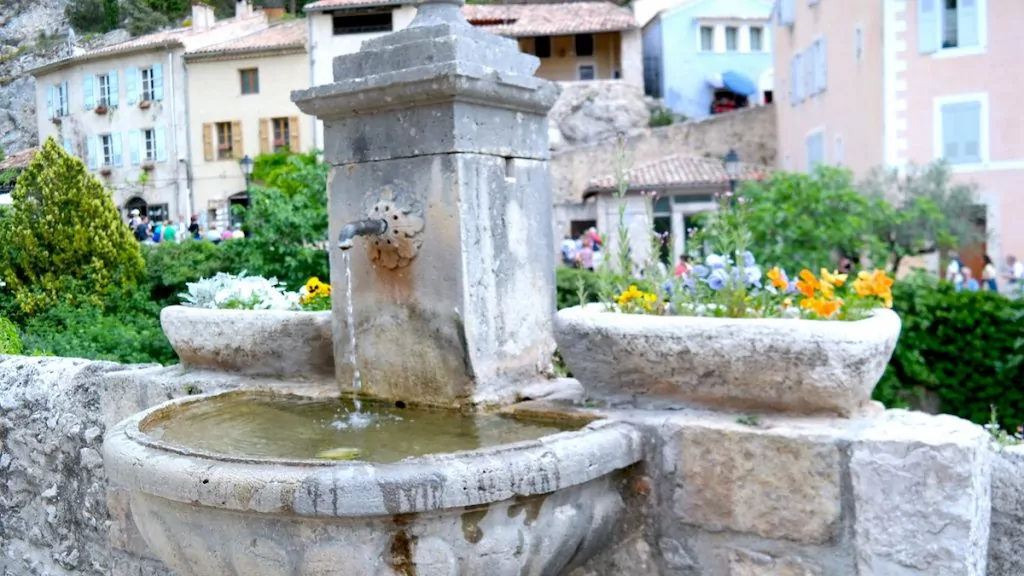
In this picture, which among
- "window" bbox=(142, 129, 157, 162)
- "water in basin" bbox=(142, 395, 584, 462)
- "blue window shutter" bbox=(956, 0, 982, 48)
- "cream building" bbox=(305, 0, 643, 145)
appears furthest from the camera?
"cream building" bbox=(305, 0, 643, 145)

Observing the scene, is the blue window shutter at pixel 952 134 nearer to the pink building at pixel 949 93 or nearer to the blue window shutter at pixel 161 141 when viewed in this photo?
the pink building at pixel 949 93

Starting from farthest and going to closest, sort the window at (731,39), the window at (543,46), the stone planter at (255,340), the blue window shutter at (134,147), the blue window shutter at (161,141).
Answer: the window at (731,39) < the window at (543,46) < the blue window shutter at (161,141) < the blue window shutter at (134,147) < the stone planter at (255,340)

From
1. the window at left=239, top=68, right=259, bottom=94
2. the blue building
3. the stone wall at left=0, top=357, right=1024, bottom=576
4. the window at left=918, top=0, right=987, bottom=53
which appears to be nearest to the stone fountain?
the stone wall at left=0, top=357, right=1024, bottom=576

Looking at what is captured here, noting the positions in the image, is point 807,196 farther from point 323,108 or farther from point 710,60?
point 710,60

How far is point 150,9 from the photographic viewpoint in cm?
1485

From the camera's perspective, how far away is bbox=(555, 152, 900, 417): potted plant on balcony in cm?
254

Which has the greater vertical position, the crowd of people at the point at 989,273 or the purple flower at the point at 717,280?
the purple flower at the point at 717,280

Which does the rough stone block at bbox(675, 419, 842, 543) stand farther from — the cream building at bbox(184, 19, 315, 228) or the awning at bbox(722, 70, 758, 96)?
the awning at bbox(722, 70, 758, 96)

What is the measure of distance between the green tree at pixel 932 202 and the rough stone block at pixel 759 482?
1429 cm

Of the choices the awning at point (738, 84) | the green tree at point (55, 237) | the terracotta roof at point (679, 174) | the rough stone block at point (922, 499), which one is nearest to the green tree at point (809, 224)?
the green tree at point (55, 237)

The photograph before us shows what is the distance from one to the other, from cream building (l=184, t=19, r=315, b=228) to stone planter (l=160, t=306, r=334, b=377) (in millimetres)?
23784

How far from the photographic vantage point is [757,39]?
122ft

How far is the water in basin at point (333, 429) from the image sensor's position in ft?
8.94

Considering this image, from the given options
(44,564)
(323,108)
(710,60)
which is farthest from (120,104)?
(710,60)
